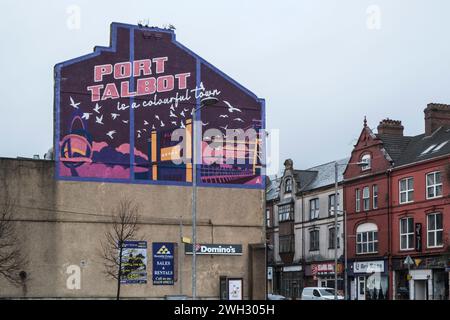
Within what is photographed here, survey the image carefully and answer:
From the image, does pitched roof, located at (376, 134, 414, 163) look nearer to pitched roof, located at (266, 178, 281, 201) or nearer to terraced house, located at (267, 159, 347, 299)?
terraced house, located at (267, 159, 347, 299)

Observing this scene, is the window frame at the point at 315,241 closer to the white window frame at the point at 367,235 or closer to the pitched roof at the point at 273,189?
the white window frame at the point at 367,235

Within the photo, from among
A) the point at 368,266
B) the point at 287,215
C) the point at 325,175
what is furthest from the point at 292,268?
the point at 368,266

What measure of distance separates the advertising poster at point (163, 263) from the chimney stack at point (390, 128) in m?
30.4

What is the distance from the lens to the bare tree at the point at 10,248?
35.1 metres

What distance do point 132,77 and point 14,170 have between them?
860 centimetres

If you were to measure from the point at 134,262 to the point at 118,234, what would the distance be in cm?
210

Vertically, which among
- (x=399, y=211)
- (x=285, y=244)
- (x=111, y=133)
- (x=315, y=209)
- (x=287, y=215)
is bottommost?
(x=285, y=244)

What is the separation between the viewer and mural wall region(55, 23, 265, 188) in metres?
38.0

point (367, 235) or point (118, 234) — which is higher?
point (118, 234)

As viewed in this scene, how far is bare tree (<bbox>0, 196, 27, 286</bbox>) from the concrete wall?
342 mm

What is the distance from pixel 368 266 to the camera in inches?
2334

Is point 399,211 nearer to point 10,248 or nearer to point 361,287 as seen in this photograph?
point 361,287
